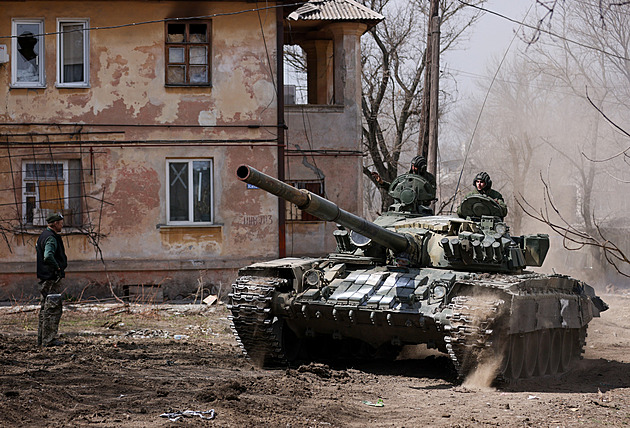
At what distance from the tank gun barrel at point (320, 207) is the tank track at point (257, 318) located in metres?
1.33

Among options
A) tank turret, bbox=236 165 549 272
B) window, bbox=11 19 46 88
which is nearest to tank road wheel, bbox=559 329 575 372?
tank turret, bbox=236 165 549 272

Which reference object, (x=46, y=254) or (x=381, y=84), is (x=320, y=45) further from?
(x=46, y=254)

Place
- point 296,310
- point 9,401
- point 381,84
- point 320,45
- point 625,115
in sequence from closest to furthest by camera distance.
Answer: point 9,401, point 296,310, point 625,115, point 320,45, point 381,84

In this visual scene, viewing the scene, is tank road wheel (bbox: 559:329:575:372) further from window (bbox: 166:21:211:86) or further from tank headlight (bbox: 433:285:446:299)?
window (bbox: 166:21:211:86)

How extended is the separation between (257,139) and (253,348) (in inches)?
312

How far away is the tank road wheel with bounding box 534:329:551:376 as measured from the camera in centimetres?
1091

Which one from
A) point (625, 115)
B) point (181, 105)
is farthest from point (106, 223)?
point (625, 115)

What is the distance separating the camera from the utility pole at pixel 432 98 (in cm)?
1673

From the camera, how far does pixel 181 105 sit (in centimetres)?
1797

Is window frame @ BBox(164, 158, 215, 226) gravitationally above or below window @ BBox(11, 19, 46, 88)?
below

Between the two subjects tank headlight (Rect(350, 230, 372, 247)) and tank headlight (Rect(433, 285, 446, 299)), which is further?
tank headlight (Rect(350, 230, 372, 247))

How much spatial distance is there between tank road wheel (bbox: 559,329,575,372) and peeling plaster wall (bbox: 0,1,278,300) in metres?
7.53

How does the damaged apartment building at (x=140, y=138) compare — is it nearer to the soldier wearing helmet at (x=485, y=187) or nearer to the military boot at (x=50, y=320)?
the military boot at (x=50, y=320)

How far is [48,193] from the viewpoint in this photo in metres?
17.7
